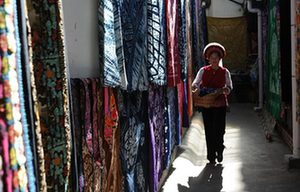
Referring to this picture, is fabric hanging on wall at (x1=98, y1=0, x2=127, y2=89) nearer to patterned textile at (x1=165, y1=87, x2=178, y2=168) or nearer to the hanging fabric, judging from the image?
the hanging fabric

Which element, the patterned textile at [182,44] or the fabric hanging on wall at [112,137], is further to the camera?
the patterned textile at [182,44]

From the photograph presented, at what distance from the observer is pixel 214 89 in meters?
6.01

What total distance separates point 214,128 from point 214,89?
566 millimetres

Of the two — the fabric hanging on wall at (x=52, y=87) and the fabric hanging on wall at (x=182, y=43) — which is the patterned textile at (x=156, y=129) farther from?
the fabric hanging on wall at (x=52, y=87)

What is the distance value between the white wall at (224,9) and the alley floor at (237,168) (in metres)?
8.05

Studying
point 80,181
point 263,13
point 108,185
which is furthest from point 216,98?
point 263,13

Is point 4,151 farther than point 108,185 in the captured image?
No

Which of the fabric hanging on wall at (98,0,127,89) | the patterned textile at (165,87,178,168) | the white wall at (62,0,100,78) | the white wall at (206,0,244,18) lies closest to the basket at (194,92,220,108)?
the patterned textile at (165,87,178,168)

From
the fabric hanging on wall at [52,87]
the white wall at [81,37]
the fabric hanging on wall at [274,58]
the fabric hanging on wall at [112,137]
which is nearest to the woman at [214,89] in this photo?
the fabric hanging on wall at [274,58]

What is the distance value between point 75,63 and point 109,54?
0.64ft

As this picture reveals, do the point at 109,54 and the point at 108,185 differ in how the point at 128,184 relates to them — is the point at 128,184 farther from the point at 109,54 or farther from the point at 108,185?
the point at 109,54

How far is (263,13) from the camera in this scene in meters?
10.3

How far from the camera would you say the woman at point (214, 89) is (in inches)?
233

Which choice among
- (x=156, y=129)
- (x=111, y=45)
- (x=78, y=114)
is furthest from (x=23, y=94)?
(x=156, y=129)
